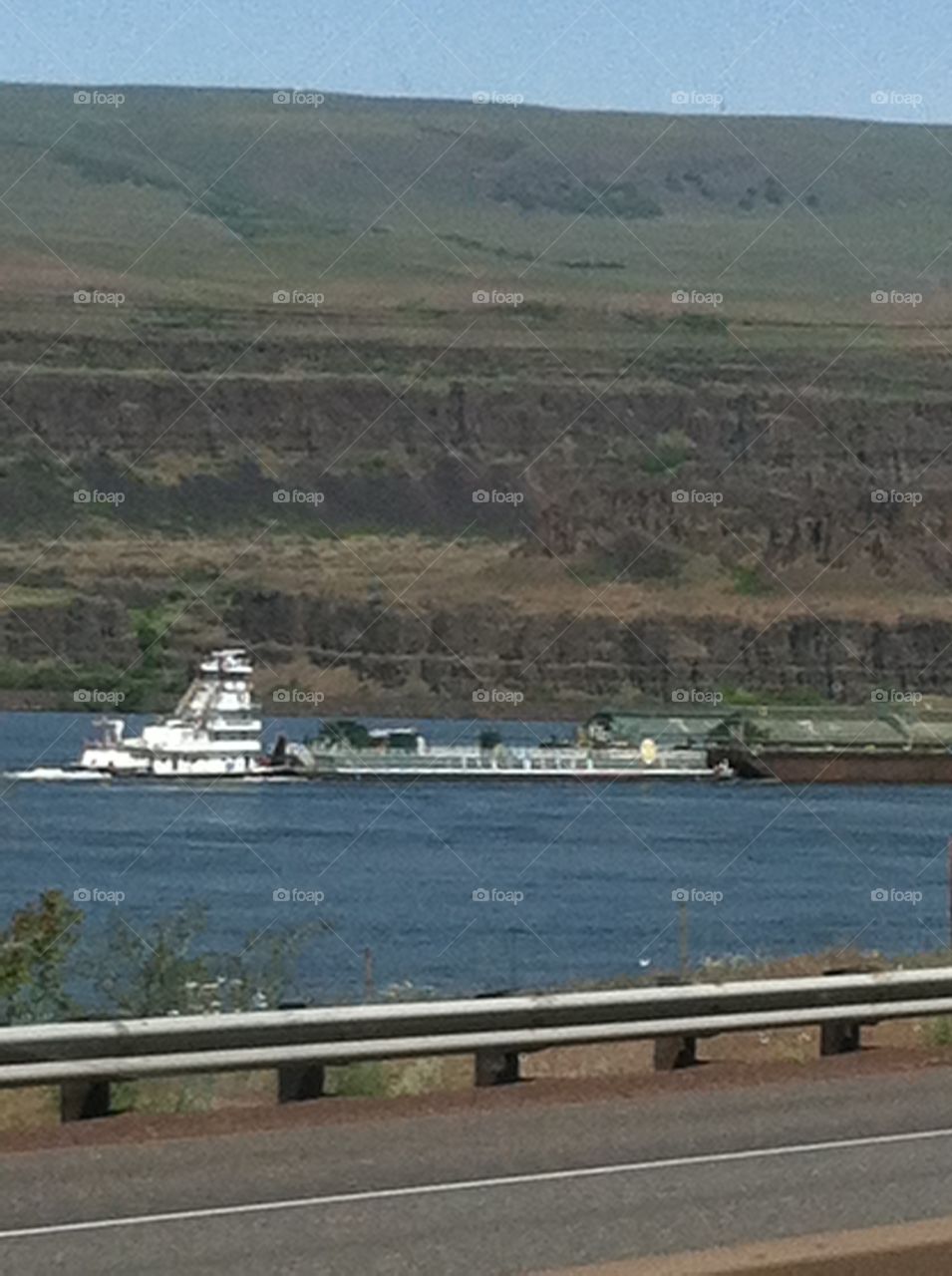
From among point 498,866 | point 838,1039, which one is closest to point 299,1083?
point 838,1039

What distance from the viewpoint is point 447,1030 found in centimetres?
1330

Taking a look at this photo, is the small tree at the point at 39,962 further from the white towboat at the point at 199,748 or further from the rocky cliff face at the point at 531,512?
the rocky cliff face at the point at 531,512

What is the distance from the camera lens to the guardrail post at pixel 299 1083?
512 inches

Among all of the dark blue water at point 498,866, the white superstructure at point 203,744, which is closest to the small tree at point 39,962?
the dark blue water at point 498,866

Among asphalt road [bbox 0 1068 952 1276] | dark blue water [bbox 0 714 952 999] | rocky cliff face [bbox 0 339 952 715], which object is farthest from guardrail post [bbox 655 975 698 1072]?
rocky cliff face [bbox 0 339 952 715]

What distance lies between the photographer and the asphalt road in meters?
9.68

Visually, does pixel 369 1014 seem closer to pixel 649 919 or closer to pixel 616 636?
pixel 649 919

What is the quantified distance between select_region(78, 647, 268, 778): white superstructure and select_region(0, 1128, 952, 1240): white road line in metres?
63.5

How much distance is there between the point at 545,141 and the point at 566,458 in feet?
203

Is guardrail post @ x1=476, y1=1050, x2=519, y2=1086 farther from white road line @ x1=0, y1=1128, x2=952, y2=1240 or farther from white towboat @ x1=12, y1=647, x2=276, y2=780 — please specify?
white towboat @ x1=12, y1=647, x2=276, y2=780

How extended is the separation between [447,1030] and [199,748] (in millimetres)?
65128

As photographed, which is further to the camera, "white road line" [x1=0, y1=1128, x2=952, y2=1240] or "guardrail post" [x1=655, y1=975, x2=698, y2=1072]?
"guardrail post" [x1=655, y1=975, x2=698, y2=1072]

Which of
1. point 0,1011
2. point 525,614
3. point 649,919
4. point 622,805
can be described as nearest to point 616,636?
point 525,614

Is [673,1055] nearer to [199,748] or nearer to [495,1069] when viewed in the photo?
[495,1069]
